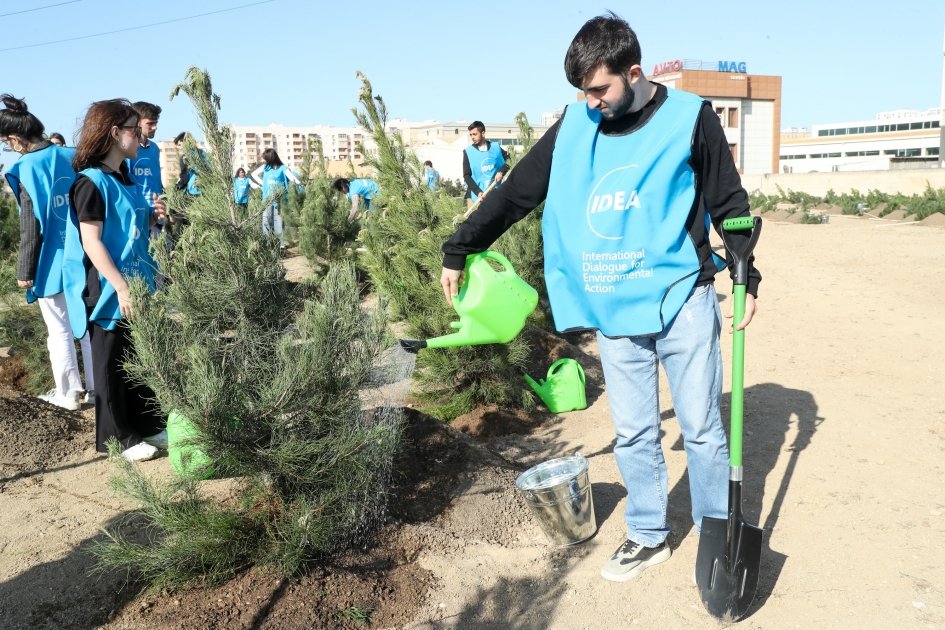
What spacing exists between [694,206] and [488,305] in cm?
86

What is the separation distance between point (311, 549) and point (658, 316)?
58.8 inches

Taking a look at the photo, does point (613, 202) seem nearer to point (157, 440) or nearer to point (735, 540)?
point (735, 540)

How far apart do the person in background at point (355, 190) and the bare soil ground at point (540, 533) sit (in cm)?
644

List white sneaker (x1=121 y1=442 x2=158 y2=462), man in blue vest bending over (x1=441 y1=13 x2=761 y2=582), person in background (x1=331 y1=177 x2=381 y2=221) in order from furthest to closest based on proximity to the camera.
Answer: person in background (x1=331 y1=177 x2=381 y2=221) → white sneaker (x1=121 y1=442 x2=158 y2=462) → man in blue vest bending over (x1=441 y1=13 x2=761 y2=582)

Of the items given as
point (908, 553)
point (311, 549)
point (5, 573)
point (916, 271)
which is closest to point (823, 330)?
point (916, 271)

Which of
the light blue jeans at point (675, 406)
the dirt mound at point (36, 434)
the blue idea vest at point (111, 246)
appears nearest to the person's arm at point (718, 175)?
the light blue jeans at point (675, 406)

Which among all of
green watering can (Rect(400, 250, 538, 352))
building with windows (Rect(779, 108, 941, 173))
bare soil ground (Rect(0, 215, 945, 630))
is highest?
building with windows (Rect(779, 108, 941, 173))

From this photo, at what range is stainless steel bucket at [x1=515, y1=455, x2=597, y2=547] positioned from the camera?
3.10 metres

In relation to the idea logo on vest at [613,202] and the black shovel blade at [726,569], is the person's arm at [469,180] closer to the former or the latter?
the idea logo on vest at [613,202]

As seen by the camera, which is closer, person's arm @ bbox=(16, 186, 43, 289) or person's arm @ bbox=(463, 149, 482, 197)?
person's arm @ bbox=(16, 186, 43, 289)

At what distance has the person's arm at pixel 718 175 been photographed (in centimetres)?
262

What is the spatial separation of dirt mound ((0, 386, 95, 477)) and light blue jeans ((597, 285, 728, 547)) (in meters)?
2.96

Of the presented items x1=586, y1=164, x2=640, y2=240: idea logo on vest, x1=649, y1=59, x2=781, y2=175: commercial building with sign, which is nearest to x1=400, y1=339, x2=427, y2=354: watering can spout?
x1=586, y1=164, x2=640, y2=240: idea logo on vest

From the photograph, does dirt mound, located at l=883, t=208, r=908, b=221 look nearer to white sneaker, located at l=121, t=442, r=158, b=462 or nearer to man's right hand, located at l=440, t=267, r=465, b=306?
man's right hand, located at l=440, t=267, r=465, b=306
